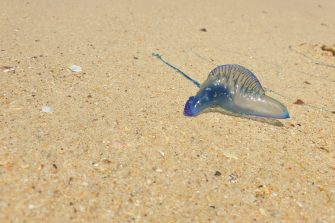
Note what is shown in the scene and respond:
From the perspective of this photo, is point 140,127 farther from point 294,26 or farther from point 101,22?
point 294,26

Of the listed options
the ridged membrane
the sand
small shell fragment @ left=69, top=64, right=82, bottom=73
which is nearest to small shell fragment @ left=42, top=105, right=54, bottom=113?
the sand

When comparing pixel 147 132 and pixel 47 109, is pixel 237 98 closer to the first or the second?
pixel 147 132

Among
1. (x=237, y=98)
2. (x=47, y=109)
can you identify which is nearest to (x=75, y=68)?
(x=47, y=109)

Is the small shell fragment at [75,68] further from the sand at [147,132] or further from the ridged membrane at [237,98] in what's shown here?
the ridged membrane at [237,98]

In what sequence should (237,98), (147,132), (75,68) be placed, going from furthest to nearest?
1. (75,68)
2. (237,98)
3. (147,132)

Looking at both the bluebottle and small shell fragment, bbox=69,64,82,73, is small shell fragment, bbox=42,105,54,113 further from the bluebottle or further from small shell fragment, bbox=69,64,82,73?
the bluebottle

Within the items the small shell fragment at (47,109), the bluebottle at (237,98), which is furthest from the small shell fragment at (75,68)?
the bluebottle at (237,98)
